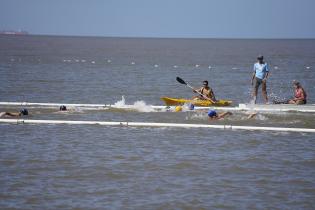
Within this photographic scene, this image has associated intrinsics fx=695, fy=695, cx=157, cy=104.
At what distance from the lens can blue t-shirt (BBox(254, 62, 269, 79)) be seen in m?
26.2

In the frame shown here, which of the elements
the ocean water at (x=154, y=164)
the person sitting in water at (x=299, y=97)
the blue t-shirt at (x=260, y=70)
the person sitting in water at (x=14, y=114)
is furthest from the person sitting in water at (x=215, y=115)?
the person sitting in water at (x=14, y=114)

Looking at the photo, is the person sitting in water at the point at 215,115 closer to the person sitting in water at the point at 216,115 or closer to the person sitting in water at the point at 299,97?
the person sitting in water at the point at 216,115

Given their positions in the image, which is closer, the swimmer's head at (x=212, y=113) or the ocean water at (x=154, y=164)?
the ocean water at (x=154, y=164)

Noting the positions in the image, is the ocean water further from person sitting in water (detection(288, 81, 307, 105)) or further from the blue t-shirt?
the blue t-shirt

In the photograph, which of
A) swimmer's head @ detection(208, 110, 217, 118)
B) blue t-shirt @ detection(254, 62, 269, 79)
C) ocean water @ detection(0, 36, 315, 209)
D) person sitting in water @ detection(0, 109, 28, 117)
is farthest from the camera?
blue t-shirt @ detection(254, 62, 269, 79)

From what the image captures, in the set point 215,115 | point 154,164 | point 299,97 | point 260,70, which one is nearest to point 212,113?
point 215,115

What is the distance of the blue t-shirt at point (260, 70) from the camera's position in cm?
2625

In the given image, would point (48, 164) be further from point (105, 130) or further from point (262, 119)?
point (262, 119)

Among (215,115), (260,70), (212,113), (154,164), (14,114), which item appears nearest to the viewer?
(154,164)

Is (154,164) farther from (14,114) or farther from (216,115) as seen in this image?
(14,114)

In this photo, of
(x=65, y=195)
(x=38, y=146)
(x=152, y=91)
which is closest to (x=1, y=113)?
(x=38, y=146)

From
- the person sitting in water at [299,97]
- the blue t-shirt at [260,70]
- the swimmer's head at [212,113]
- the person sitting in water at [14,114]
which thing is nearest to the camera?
the swimmer's head at [212,113]

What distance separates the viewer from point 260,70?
1035 inches

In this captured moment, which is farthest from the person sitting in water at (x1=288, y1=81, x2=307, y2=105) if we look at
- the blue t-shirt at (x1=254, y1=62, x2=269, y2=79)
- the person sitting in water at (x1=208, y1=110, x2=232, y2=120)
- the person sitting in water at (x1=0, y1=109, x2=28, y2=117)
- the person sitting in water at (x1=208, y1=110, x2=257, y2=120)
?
the person sitting in water at (x1=0, y1=109, x2=28, y2=117)
